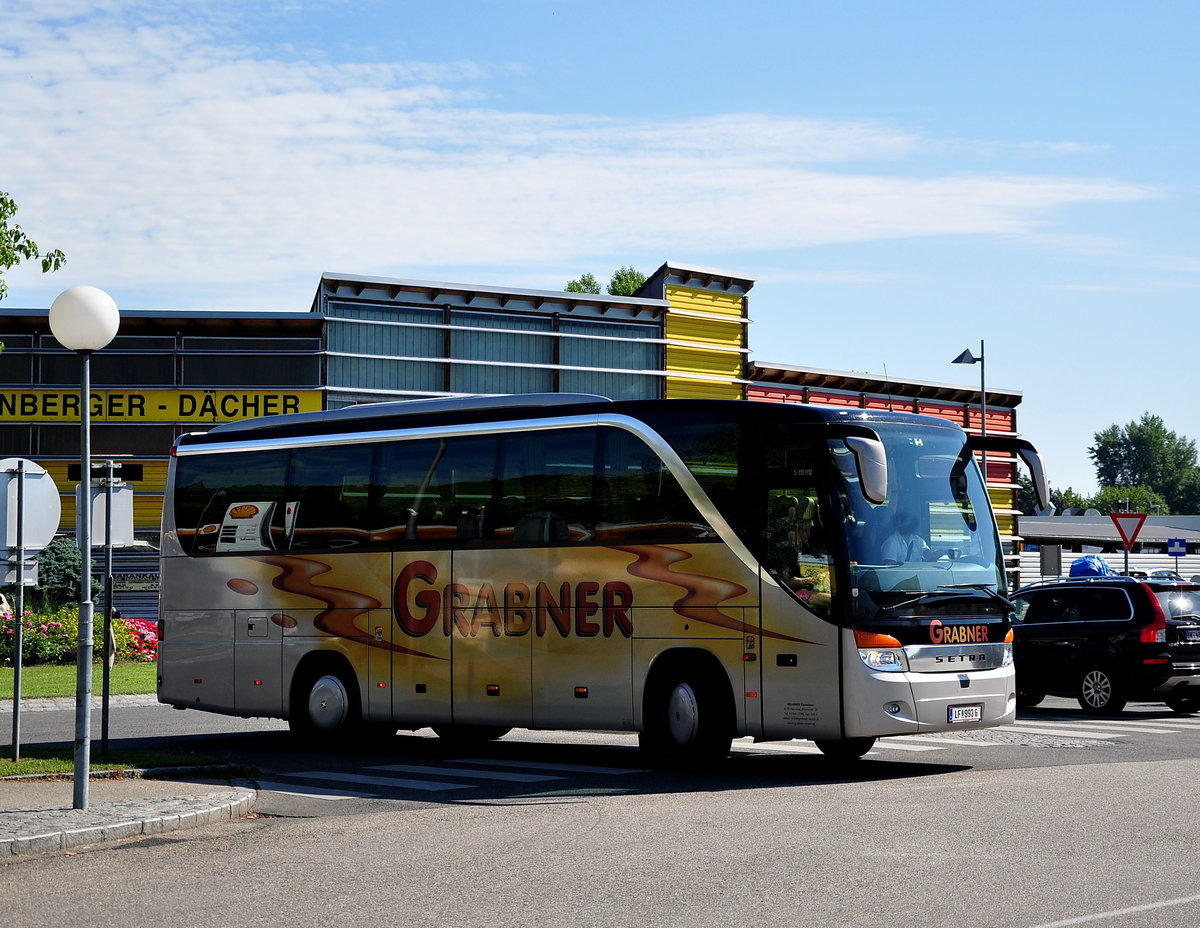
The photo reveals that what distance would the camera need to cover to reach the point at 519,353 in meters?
38.4

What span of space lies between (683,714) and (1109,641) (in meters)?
8.23

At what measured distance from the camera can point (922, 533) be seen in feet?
45.9

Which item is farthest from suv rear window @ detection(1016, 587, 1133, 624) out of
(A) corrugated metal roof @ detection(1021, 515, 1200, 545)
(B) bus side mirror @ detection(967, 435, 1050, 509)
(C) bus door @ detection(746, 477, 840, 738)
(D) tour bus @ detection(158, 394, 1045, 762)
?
(A) corrugated metal roof @ detection(1021, 515, 1200, 545)

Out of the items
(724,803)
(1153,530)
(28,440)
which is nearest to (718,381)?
(28,440)

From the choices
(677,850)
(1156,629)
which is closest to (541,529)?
(677,850)

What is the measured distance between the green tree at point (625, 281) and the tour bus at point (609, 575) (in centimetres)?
6161

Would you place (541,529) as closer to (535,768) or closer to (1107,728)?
(535,768)

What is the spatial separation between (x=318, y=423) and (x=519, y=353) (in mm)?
21086

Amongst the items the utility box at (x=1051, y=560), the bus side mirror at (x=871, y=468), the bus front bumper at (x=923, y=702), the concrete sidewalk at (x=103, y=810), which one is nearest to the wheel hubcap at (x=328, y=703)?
the concrete sidewalk at (x=103, y=810)

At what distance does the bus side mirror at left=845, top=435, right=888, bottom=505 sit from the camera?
1255 cm

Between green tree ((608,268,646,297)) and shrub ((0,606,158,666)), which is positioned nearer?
shrub ((0,606,158,666))

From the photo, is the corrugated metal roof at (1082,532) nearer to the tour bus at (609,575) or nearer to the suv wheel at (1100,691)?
the suv wheel at (1100,691)

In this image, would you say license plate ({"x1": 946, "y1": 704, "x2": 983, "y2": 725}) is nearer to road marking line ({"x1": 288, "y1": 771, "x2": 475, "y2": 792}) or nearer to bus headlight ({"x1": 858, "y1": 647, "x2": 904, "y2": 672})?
bus headlight ({"x1": 858, "y1": 647, "x2": 904, "y2": 672})

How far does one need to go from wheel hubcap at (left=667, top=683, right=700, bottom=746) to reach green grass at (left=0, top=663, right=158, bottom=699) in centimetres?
1146
